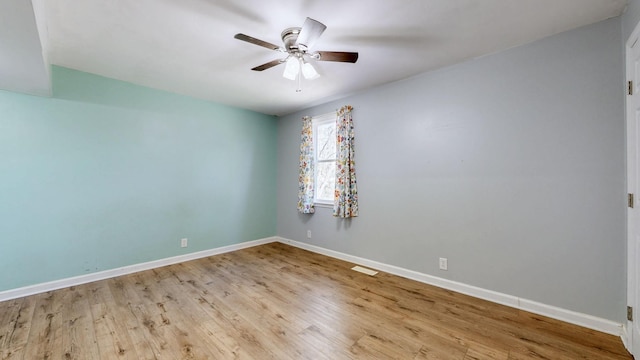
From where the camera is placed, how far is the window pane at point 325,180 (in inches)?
166

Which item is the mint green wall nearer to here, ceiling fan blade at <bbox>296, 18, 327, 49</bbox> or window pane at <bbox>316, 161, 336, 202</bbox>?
window pane at <bbox>316, 161, 336, 202</bbox>

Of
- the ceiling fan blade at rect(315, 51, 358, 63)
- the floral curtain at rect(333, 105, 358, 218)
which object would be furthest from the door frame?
the floral curtain at rect(333, 105, 358, 218)

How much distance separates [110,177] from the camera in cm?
318

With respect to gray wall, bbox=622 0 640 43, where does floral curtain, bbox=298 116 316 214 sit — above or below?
below

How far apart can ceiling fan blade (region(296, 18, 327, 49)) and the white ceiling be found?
0.68ft

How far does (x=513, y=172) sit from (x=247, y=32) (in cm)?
278

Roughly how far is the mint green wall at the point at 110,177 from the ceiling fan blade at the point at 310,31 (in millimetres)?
2706

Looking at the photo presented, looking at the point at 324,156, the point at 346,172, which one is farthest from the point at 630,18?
the point at 324,156

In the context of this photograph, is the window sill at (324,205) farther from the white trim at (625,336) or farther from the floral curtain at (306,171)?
the white trim at (625,336)

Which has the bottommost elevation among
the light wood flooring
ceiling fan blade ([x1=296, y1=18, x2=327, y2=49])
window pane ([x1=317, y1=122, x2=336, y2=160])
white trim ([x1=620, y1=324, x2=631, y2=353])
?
the light wood flooring

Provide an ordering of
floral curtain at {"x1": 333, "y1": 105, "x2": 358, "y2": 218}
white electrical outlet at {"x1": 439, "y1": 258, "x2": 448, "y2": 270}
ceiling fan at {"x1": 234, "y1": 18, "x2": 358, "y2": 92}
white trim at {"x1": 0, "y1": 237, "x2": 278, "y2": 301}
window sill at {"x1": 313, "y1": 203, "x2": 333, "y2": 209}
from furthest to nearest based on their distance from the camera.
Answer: window sill at {"x1": 313, "y1": 203, "x2": 333, "y2": 209}
floral curtain at {"x1": 333, "y1": 105, "x2": 358, "y2": 218}
white electrical outlet at {"x1": 439, "y1": 258, "x2": 448, "y2": 270}
white trim at {"x1": 0, "y1": 237, "x2": 278, "y2": 301}
ceiling fan at {"x1": 234, "y1": 18, "x2": 358, "y2": 92}

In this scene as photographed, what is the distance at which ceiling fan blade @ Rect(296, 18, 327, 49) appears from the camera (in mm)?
1677

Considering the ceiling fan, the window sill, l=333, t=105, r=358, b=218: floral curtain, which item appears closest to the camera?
the ceiling fan

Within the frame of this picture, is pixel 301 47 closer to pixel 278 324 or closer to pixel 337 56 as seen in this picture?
pixel 337 56
